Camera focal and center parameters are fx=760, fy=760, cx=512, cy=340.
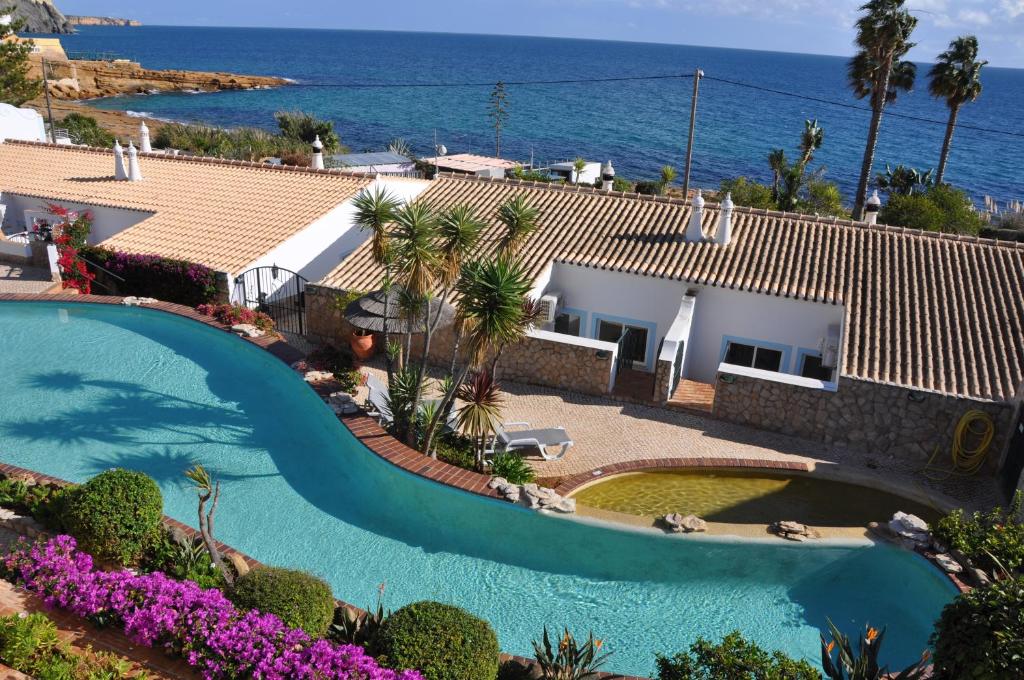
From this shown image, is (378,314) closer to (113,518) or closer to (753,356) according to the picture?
(113,518)

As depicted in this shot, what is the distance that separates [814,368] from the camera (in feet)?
67.9

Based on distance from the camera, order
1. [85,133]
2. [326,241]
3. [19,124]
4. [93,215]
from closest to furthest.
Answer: [326,241] < [93,215] < [19,124] < [85,133]

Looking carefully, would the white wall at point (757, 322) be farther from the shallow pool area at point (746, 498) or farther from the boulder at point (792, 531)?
the boulder at point (792, 531)

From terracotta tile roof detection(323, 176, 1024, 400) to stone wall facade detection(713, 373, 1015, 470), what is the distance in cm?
35

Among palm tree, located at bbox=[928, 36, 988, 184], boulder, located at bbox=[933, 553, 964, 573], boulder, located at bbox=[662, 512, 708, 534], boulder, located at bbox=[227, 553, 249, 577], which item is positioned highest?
palm tree, located at bbox=[928, 36, 988, 184]

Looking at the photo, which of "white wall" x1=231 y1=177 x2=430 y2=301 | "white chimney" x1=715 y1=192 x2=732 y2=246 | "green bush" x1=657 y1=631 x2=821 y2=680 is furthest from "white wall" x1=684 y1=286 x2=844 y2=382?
"green bush" x1=657 y1=631 x2=821 y2=680

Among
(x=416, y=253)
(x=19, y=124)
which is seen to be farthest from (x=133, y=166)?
(x=416, y=253)

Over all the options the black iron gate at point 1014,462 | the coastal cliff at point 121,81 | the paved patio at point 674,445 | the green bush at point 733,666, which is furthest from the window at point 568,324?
the coastal cliff at point 121,81

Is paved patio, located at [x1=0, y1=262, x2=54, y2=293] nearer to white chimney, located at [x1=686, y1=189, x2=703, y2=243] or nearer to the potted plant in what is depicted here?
the potted plant

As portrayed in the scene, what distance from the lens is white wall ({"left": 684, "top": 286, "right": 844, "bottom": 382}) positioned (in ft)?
66.4

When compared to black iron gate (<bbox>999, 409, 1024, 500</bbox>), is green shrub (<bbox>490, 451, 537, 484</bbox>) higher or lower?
lower

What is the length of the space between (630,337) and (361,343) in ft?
25.2

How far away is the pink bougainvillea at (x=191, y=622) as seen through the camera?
8.35 metres

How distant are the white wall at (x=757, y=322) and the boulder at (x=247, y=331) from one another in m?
11.8
